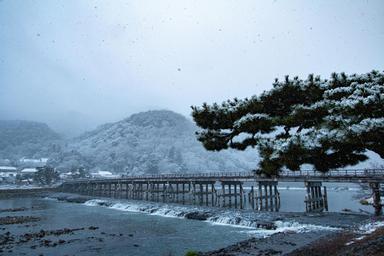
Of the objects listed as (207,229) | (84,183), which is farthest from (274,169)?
(84,183)

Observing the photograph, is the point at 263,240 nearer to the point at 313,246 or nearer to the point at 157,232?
the point at 313,246

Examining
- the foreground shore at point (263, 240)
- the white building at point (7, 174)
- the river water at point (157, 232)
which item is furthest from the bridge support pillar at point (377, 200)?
the white building at point (7, 174)

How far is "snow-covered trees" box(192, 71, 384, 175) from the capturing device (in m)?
8.91

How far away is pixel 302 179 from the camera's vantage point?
1346 inches

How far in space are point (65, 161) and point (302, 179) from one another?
606 feet

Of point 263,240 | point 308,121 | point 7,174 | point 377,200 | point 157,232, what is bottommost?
point 157,232

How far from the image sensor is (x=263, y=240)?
19.4m

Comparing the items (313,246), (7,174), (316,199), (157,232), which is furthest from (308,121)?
(7,174)

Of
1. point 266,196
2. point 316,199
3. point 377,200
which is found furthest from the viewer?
point 266,196

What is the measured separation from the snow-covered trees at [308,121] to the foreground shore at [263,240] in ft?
12.9

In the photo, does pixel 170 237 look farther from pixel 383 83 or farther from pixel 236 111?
pixel 383 83

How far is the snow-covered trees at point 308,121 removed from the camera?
8.91m

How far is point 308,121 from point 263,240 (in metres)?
11.3

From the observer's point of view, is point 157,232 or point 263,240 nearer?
point 263,240
